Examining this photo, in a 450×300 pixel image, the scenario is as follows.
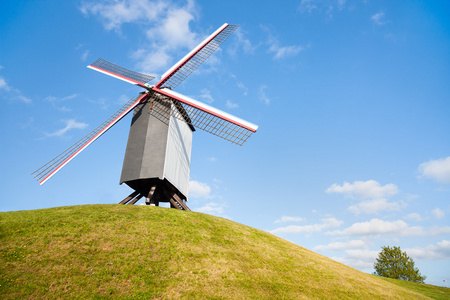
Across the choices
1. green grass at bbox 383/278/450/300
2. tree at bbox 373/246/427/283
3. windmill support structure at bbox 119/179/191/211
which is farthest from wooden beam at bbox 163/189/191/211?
tree at bbox 373/246/427/283

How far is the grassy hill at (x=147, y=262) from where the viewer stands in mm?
11766

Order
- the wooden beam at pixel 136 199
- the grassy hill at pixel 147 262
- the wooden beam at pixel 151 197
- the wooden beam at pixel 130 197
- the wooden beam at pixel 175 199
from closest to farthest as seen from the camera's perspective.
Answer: the grassy hill at pixel 147 262, the wooden beam at pixel 151 197, the wooden beam at pixel 130 197, the wooden beam at pixel 136 199, the wooden beam at pixel 175 199

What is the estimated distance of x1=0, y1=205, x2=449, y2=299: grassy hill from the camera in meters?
11.8

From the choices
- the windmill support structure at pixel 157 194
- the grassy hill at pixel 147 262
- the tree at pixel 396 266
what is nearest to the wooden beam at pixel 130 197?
the windmill support structure at pixel 157 194

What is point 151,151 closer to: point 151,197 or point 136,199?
point 151,197

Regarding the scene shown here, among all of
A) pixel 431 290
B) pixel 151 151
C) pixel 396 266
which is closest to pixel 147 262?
pixel 151 151

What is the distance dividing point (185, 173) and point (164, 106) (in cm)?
754

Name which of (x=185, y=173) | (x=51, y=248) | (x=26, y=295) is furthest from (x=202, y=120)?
(x=26, y=295)

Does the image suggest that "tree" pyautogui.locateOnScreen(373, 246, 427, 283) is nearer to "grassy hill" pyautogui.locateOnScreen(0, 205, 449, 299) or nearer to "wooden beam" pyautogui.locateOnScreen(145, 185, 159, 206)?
"grassy hill" pyautogui.locateOnScreen(0, 205, 449, 299)

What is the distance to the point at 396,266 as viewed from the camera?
42.8 m

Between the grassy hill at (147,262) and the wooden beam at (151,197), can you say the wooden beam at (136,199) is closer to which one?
the wooden beam at (151,197)

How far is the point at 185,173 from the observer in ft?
91.7

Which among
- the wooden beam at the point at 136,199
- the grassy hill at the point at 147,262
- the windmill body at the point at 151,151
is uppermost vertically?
the windmill body at the point at 151,151

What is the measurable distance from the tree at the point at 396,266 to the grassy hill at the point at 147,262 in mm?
27464
